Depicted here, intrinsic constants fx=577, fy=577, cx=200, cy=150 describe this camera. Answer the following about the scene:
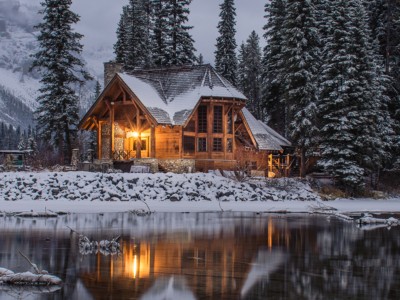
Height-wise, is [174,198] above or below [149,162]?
below

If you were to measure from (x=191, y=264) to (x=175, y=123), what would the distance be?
26.3 meters

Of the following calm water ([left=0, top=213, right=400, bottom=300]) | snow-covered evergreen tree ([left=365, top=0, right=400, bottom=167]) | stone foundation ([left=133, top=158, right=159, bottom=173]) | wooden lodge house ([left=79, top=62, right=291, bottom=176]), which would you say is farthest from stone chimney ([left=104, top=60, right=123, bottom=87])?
calm water ([left=0, top=213, right=400, bottom=300])

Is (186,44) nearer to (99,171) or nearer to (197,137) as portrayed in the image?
(197,137)

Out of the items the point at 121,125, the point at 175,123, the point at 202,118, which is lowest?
the point at 175,123

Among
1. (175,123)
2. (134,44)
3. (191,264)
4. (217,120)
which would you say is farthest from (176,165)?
(191,264)

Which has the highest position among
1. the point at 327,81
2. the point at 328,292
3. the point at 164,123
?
the point at 327,81

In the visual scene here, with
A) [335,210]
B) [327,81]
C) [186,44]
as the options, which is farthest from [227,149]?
[186,44]

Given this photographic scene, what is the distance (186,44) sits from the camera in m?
55.6

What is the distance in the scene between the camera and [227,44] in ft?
202

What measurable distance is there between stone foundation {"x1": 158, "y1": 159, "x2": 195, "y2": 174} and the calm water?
50.0 ft

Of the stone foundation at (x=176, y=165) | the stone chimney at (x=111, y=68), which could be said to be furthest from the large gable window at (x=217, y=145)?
the stone chimney at (x=111, y=68)

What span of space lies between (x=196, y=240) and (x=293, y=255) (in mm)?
3869

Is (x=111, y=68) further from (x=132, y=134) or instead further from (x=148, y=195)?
(x=148, y=195)

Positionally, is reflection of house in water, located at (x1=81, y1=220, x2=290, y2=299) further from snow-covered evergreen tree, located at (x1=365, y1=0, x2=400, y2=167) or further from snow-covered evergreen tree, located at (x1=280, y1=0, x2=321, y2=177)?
snow-covered evergreen tree, located at (x1=365, y1=0, x2=400, y2=167)
